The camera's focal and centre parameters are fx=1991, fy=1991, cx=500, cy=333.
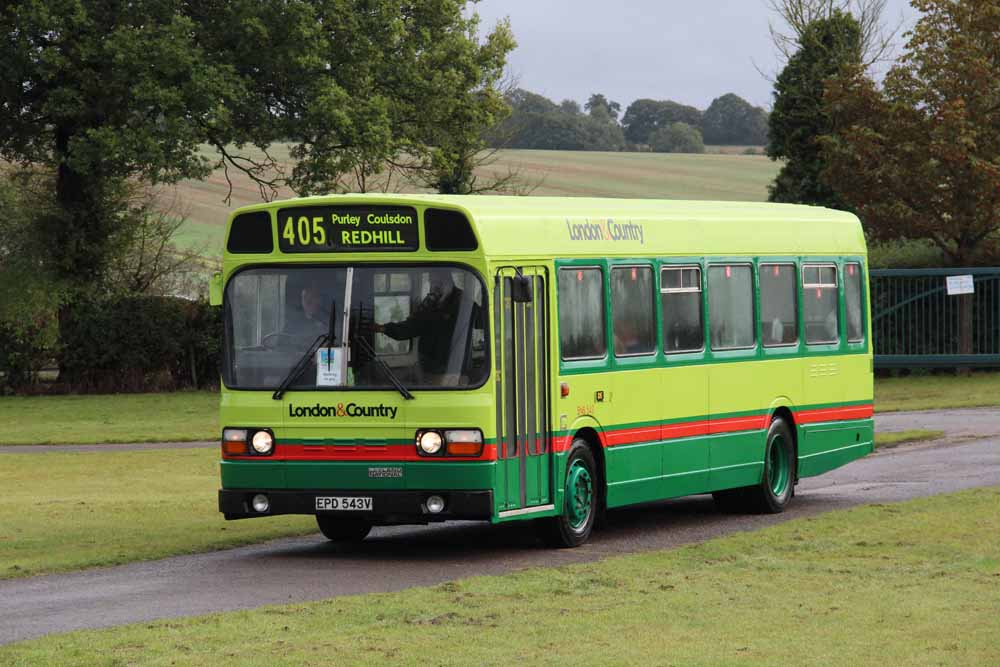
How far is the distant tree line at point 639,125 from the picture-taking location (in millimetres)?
124625

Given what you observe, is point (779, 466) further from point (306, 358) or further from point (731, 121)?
point (731, 121)

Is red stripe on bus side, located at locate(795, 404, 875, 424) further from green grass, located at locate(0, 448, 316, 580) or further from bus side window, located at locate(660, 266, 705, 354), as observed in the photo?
green grass, located at locate(0, 448, 316, 580)

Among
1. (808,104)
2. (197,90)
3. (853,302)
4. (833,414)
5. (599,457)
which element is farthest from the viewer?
(808,104)

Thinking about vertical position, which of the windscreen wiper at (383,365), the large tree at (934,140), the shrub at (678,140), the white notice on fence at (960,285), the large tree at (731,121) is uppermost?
the large tree at (731,121)

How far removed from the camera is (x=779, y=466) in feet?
64.1

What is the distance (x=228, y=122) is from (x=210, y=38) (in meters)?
2.46

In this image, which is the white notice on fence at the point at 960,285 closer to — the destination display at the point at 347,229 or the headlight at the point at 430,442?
the destination display at the point at 347,229

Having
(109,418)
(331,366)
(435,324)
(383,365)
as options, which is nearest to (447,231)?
(435,324)

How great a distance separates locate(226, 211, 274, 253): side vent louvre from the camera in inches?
611

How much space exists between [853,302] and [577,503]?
620 centimetres

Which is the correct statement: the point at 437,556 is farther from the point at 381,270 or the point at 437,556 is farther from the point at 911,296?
the point at 911,296

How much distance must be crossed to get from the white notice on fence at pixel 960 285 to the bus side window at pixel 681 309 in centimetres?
2481

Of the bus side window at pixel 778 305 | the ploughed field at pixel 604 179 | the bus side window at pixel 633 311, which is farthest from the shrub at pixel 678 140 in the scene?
the bus side window at pixel 633 311

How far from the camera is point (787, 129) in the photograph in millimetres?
51156
